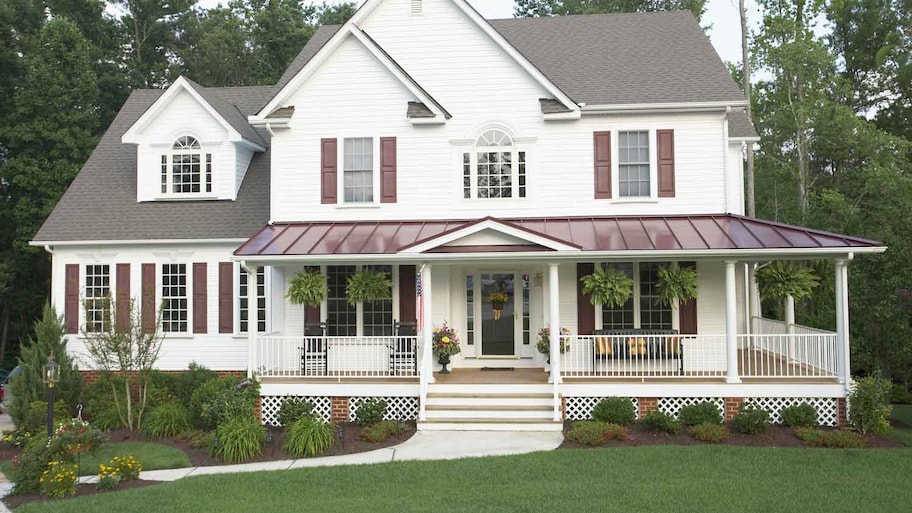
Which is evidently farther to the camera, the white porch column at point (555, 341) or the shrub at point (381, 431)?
the white porch column at point (555, 341)

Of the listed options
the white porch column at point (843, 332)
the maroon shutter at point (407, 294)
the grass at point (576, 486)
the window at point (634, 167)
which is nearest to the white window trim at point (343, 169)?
the maroon shutter at point (407, 294)

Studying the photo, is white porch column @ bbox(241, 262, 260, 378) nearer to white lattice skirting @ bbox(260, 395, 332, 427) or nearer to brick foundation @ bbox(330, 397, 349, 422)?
white lattice skirting @ bbox(260, 395, 332, 427)

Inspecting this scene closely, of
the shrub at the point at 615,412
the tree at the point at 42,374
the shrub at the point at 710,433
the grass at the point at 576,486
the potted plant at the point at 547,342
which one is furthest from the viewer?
the potted plant at the point at 547,342

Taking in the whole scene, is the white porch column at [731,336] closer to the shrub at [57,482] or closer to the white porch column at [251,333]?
the white porch column at [251,333]

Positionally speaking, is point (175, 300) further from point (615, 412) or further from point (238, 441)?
point (615, 412)

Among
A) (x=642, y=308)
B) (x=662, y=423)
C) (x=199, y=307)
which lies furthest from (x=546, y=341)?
(x=199, y=307)

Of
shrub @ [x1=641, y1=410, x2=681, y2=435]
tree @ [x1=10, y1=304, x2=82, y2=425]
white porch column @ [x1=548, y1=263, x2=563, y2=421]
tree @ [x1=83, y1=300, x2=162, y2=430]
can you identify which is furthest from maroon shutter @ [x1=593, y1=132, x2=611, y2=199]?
tree @ [x1=10, y1=304, x2=82, y2=425]

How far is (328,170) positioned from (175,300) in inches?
202

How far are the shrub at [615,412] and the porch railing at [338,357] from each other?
3.94m

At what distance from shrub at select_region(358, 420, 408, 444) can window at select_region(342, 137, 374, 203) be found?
18.6 ft

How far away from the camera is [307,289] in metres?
16.2

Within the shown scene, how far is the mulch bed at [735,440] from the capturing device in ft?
42.3

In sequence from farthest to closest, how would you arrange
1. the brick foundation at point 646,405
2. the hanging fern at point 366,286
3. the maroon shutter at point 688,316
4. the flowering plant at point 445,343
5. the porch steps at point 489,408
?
1. the maroon shutter at point 688,316
2. the hanging fern at point 366,286
3. the flowering plant at point 445,343
4. the brick foundation at point 646,405
5. the porch steps at point 489,408

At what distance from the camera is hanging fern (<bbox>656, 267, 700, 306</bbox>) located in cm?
1552
